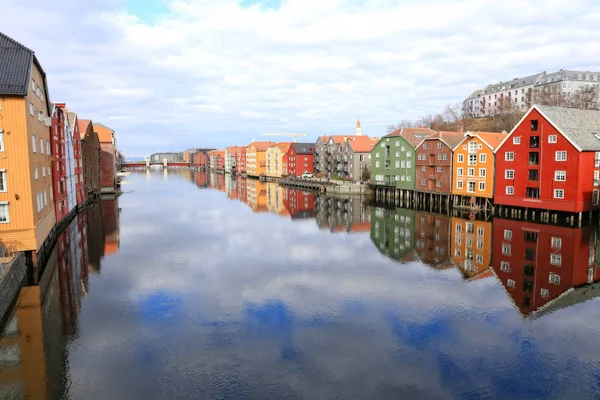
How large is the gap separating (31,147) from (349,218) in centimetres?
2970

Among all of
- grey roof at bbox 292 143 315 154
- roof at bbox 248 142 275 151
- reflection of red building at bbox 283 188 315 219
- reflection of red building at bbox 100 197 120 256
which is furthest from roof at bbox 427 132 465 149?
roof at bbox 248 142 275 151

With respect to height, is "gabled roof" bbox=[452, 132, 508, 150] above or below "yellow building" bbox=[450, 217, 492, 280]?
above

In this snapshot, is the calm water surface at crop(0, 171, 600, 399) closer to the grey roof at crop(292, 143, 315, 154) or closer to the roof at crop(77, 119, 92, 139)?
the roof at crop(77, 119, 92, 139)

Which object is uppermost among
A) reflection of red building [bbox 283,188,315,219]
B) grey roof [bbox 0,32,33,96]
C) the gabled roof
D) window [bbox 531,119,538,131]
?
grey roof [bbox 0,32,33,96]

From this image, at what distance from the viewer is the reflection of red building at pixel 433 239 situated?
26047 mm

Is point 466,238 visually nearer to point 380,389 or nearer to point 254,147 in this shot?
point 380,389

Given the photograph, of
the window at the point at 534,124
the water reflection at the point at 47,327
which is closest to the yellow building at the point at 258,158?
the window at the point at 534,124

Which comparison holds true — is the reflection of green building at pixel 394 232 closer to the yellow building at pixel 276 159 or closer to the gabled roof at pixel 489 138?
the gabled roof at pixel 489 138

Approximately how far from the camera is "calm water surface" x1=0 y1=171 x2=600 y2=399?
1181cm

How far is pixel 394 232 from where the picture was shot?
3609 cm

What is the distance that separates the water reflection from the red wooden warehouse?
119ft

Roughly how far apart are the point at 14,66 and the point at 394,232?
2868cm

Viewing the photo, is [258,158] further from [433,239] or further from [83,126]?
[433,239]

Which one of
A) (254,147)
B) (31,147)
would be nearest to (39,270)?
(31,147)
